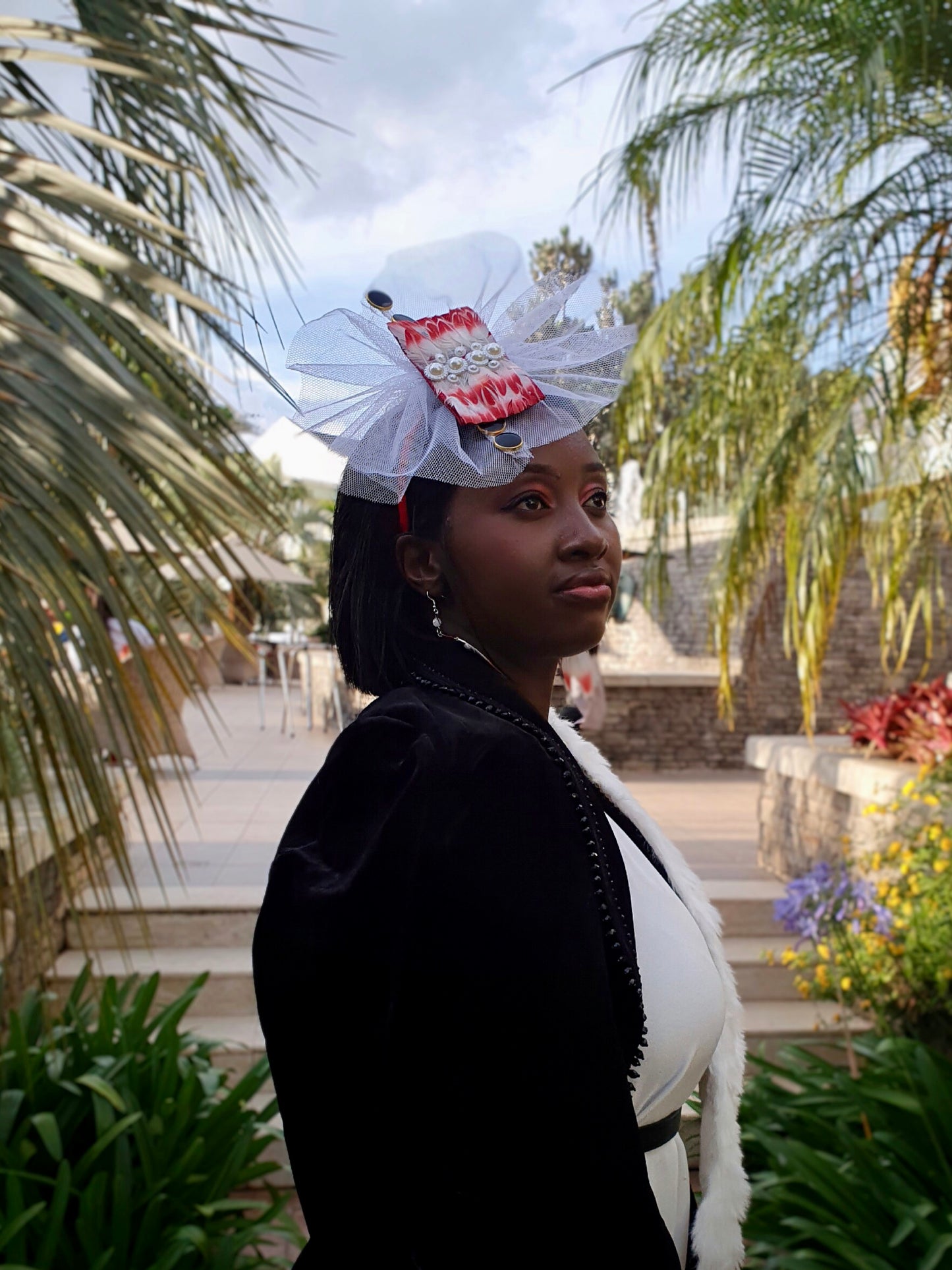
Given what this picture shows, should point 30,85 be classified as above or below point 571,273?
above

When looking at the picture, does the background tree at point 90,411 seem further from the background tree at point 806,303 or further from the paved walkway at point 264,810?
the background tree at point 806,303

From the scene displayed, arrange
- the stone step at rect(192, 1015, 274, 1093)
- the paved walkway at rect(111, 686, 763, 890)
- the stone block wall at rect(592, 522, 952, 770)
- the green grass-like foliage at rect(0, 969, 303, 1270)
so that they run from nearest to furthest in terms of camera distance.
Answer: the green grass-like foliage at rect(0, 969, 303, 1270) → the stone step at rect(192, 1015, 274, 1093) → the paved walkway at rect(111, 686, 763, 890) → the stone block wall at rect(592, 522, 952, 770)

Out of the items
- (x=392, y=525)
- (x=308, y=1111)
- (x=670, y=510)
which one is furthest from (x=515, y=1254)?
(x=670, y=510)

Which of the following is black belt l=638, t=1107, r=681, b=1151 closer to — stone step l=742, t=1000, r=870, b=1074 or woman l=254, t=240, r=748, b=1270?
woman l=254, t=240, r=748, b=1270

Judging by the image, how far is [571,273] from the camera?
4.44 ft

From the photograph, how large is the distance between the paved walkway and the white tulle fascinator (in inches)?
106

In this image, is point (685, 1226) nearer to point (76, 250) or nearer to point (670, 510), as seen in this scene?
point (76, 250)

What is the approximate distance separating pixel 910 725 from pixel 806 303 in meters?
2.14

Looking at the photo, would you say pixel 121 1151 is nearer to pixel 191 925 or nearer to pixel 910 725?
pixel 191 925

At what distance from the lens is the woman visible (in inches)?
35.4

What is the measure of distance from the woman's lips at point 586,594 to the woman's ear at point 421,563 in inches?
4.8

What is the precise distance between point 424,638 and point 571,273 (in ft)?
1.64

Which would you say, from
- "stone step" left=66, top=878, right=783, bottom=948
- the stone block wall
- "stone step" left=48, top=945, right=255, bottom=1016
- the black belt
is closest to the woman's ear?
the black belt

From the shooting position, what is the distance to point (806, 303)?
554cm
